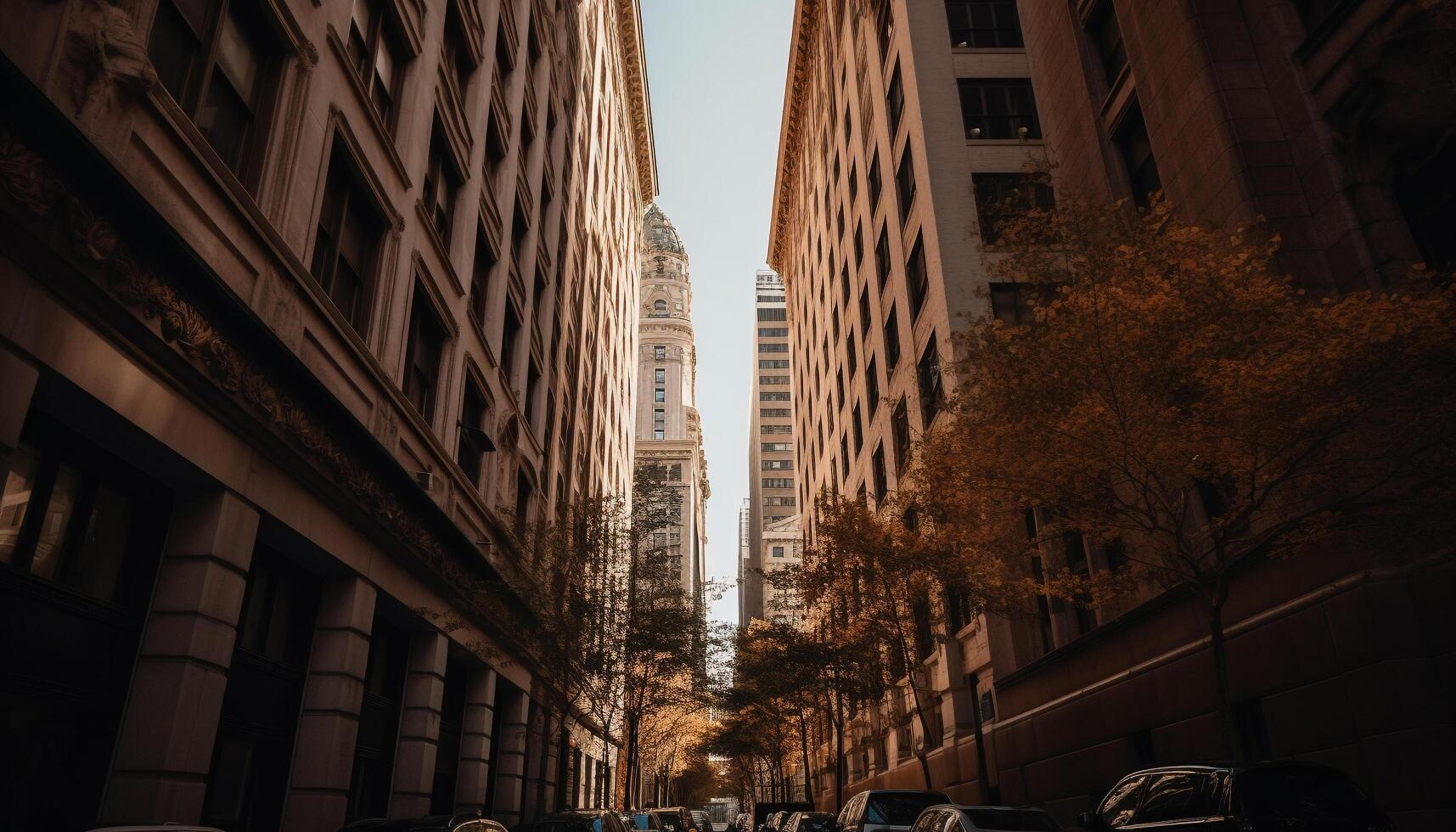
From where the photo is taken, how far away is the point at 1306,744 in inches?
495

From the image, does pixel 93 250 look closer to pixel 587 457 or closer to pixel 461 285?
pixel 461 285

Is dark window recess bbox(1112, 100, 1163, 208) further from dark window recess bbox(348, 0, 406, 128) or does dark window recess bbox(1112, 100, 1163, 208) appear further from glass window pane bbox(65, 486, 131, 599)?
glass window pane bbox(65, 486, 131, 599)

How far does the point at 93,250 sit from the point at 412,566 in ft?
34.6

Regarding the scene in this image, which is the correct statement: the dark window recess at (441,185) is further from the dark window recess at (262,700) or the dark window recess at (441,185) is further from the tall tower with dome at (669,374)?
the tall tower with dome at (669,374)

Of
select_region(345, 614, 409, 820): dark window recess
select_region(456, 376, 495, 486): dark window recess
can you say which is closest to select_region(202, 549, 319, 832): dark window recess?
select_region(345, 614, 409, 820): dark window recess

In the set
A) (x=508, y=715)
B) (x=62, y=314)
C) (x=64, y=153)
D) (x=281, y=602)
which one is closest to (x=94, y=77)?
(x=64, y=153)

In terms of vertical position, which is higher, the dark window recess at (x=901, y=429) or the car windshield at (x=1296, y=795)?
the dark window recess at (x=901, y=429)

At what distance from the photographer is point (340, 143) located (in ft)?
49.2

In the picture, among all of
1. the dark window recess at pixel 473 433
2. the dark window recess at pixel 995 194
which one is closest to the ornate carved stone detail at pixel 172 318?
the dark window recess at pixel 473 433

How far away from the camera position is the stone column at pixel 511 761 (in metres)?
25.8

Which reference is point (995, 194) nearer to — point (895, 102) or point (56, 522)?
point (895, 102)

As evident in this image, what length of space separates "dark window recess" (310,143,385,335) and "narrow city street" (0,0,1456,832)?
11 centimetres

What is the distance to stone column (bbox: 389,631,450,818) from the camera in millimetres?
17719

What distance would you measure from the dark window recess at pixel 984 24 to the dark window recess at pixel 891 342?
10722 millimetres
